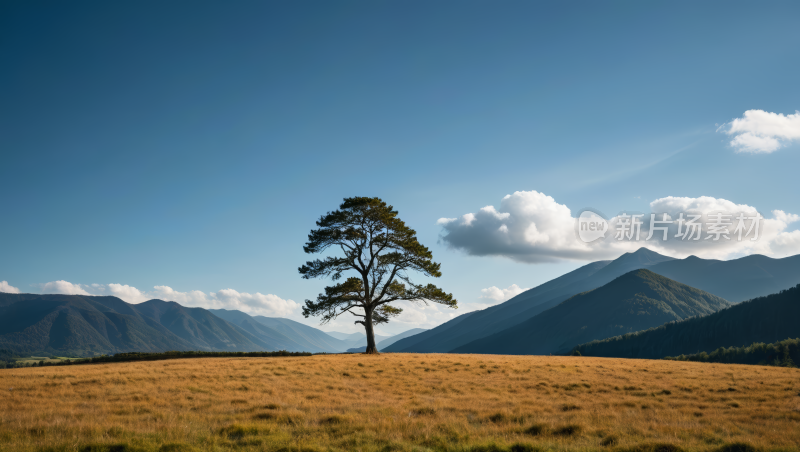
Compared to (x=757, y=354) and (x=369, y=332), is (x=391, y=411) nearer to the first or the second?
(x=369, y=332)

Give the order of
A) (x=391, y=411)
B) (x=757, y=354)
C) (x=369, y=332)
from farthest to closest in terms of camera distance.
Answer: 1. (x=757, y=354)
2. (x=369, y=332)
3. (x=391, y=411)

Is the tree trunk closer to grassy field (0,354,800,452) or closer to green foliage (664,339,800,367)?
grassy field (0,354,800,452)

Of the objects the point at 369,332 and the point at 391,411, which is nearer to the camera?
the point at 391,411

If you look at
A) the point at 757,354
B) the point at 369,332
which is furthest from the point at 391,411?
the point at 757,354

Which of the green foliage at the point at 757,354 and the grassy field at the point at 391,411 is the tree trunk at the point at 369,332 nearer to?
the grassy field at the point at 391,411

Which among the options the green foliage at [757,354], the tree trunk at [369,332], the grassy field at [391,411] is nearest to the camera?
the grassy field at [391,411]

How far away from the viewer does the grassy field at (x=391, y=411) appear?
974 centimetres

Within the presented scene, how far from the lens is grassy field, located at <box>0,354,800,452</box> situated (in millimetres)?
9742

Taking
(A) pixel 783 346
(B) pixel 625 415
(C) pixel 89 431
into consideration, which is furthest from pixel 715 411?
(A) pixel 783 346

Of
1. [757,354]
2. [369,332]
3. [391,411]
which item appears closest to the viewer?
[391,411]

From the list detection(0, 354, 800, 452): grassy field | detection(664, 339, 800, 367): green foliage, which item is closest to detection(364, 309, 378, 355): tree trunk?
detection(0, 354, 800, 452): grassy field

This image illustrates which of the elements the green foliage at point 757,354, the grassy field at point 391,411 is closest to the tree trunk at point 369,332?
the grassy field at point 391,411

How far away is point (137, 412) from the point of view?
1340cm

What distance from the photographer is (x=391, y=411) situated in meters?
13.5
